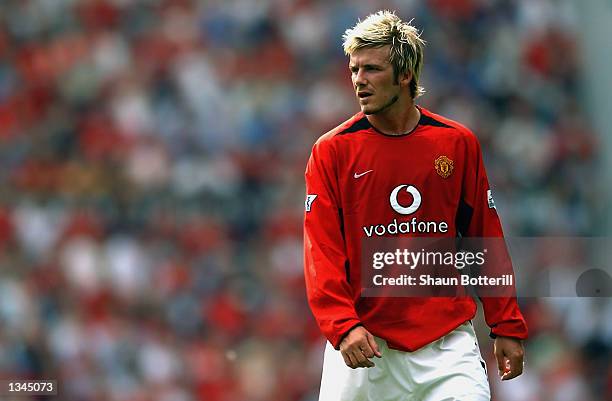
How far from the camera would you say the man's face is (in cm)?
423

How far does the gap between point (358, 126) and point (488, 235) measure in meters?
0.60

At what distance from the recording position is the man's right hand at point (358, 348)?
3922 millimetres

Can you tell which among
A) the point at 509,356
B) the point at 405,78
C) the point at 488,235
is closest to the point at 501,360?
the point at 509,356

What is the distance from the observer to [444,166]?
4293 mm

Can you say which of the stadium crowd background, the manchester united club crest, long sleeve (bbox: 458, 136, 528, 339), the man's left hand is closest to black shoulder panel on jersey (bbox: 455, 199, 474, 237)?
long sleeve (bbox: 458, 136, 528, 339)

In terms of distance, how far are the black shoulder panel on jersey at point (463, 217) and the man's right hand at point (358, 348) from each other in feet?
2.08

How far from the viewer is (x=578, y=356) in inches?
310

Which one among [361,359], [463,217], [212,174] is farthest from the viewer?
[212,174]

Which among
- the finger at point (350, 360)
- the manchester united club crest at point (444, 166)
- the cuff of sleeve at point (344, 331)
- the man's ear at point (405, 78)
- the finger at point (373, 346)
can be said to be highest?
the man's ear at point (405, 78)

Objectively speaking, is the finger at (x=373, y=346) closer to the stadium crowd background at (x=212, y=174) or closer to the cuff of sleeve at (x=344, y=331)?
the cuff of sleeve at (x=344, y=331)

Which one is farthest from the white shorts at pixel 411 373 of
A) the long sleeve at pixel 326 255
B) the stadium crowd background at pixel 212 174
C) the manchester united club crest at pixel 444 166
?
the stadium crowd background at pixel 212 174

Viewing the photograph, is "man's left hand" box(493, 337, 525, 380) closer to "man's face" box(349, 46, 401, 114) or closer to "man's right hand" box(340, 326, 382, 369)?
"man's right hand" box(340, 326, 382, 369)

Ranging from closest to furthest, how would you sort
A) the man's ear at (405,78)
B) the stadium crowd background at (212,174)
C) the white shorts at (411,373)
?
the white shorts at (411,373) < the man's ear at (405,78) < the stadium crowd background at (212,174)

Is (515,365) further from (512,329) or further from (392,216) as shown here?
(392,216)
